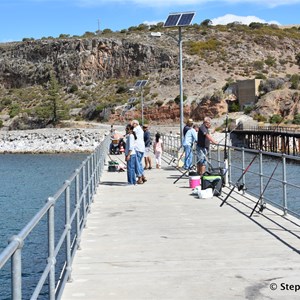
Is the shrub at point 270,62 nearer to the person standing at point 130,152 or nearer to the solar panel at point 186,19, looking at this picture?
the solar panel at point 186,19

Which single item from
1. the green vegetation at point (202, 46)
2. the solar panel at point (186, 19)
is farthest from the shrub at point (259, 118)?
the solar panel at point (186, 19)

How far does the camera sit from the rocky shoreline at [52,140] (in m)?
86.2

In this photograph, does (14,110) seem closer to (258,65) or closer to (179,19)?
(258,65)

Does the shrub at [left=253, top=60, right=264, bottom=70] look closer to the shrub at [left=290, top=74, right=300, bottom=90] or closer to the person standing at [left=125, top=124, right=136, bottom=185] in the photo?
the shrub at [left=290, top=74, right=300, bottom=90]

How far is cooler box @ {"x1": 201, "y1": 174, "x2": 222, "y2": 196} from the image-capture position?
1527 cm

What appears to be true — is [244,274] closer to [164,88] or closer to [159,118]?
[159,118]

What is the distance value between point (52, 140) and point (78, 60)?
165ft

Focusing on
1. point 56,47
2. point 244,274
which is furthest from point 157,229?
point 56,47

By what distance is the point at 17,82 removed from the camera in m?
146

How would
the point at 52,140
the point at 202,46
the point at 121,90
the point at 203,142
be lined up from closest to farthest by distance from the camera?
1. the point at 203,142
2. the point at 52,140
3. the point at 121,90
4. the point at 202,46

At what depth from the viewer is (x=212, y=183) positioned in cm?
1533

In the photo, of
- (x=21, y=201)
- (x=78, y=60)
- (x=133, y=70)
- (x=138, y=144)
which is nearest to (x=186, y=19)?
(x=21, y=201)

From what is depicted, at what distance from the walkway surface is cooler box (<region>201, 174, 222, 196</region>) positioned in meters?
1.04

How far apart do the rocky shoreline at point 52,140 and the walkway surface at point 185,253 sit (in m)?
71.7
